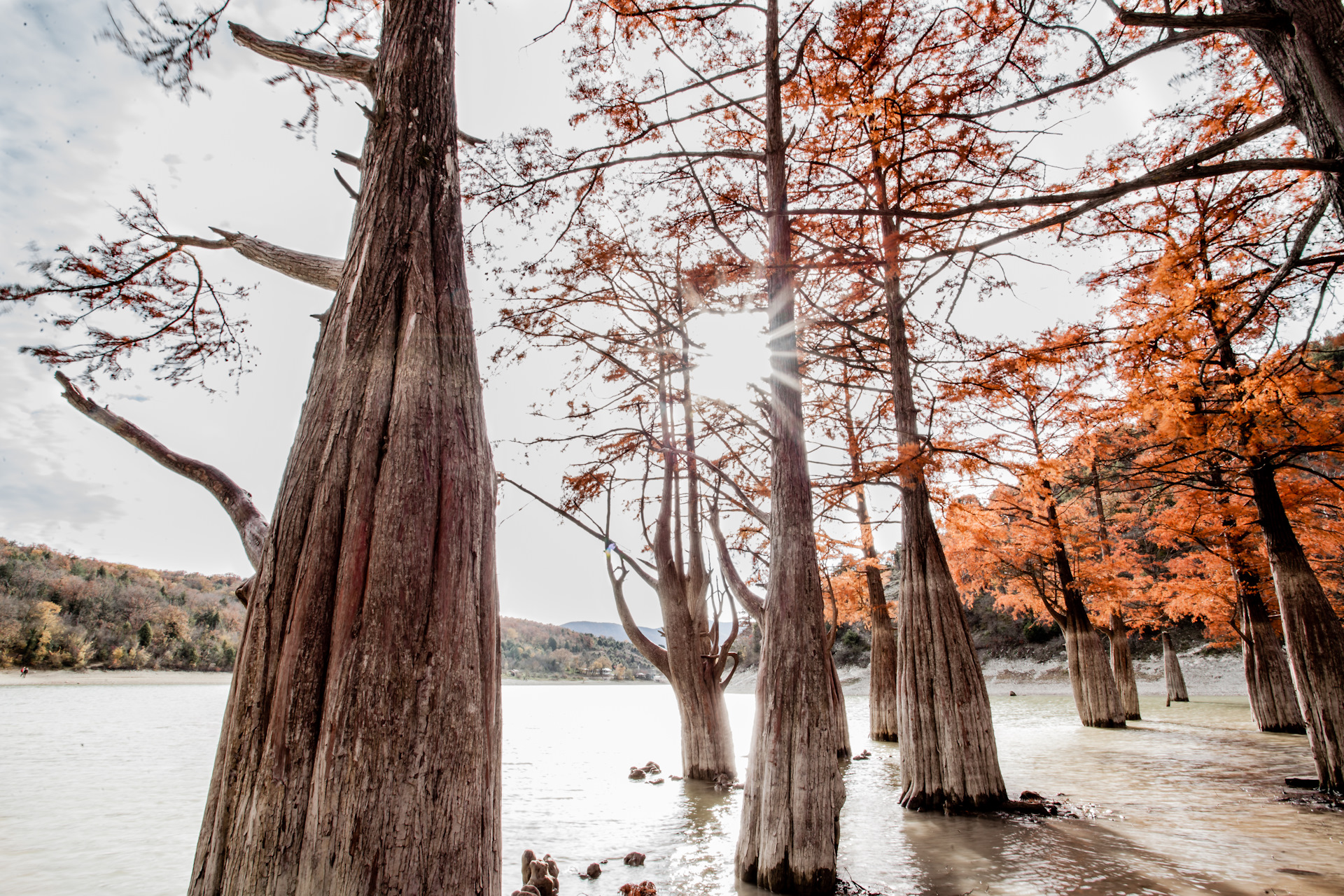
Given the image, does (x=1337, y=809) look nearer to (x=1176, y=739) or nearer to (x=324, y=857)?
(x=1176, y=739)

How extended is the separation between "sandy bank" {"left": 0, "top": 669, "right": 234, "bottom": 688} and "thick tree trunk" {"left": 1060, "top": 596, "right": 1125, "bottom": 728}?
261ft

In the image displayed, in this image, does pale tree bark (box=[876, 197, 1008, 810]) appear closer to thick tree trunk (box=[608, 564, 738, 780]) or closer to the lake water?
the lake water

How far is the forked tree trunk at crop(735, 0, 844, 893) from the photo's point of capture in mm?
5047

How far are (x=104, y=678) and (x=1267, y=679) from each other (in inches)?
3883

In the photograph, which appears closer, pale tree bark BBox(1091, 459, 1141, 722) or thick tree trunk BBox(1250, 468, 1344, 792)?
thick tree trunk BBox(1250, 468, 1344, 792)

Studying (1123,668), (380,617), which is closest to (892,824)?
(380,617)

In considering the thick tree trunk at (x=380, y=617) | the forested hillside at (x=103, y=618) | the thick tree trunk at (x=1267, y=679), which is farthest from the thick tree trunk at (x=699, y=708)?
the forested hillside at (x=103, y=618)

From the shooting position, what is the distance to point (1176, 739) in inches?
560

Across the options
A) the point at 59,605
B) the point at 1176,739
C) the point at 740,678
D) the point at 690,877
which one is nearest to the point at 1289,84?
the point at 690,877

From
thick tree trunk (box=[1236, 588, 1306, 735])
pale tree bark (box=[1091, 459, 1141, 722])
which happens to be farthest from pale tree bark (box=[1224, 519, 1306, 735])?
pale tree bark (box=[1091, 459, 1141, 722])

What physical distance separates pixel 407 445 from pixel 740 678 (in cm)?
8361

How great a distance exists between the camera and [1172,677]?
25719 mm

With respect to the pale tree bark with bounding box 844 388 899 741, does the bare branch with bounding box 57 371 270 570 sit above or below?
above

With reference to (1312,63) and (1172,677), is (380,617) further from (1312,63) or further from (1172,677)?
(1172,677)
